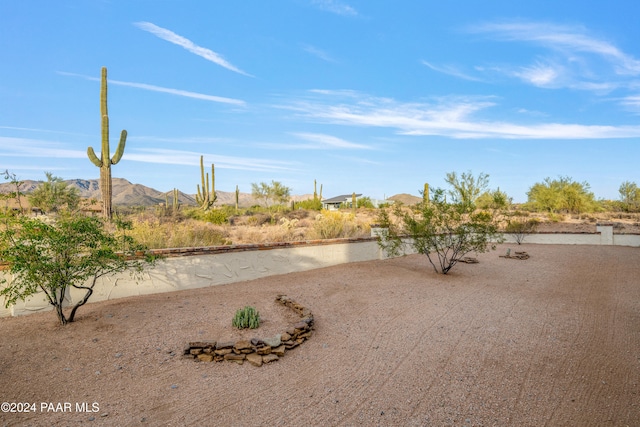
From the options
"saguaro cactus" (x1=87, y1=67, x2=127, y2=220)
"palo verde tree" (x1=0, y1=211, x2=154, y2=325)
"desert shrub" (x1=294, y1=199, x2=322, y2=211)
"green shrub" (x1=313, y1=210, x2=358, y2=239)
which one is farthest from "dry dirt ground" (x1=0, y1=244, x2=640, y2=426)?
"desert shrub" (x1=294, y1=199, x2=322, y2=211)

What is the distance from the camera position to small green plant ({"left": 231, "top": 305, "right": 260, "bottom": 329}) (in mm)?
6863

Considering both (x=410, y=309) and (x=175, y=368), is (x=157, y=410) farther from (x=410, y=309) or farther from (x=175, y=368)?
(x=410, y=309)

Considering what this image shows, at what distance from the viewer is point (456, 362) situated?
550 centimetres

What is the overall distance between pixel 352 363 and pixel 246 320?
90.1 inches

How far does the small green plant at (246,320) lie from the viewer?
6863mm

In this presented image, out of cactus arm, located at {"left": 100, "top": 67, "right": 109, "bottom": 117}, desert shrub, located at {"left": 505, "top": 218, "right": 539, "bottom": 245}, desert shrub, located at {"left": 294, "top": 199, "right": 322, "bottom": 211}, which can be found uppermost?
cactus arm, located at {"left": 100, "top": 67, "right": 109, "bottom": 117}

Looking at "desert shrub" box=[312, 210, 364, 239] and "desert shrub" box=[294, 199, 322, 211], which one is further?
"desert shrub" box=[294, 199, 322, 211]

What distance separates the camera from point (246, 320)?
6902mm

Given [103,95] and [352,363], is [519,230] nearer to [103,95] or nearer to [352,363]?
[352,363]

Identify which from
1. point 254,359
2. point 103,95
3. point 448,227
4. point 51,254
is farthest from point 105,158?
point 448,227

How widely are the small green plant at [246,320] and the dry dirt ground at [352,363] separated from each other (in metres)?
0.20

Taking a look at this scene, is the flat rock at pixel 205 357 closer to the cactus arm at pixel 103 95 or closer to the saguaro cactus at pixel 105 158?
the saguaro cactus at pixel 105 158

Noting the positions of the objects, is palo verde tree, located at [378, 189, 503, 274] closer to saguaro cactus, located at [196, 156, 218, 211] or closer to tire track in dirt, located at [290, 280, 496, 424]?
tire track in dirt, located at [290, 280, 496, 424]

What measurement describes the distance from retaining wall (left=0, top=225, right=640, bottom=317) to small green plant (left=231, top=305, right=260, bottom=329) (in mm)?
3147
